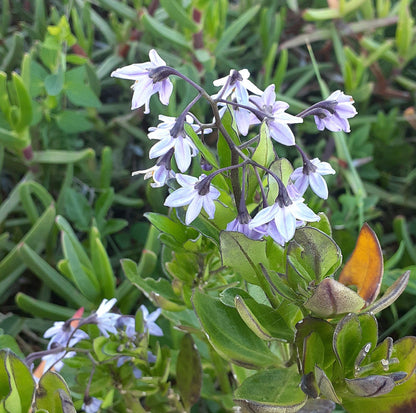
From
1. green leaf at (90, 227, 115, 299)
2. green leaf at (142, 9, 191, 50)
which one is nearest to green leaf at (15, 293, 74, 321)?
green leaf at (90, 227, 115, 299)

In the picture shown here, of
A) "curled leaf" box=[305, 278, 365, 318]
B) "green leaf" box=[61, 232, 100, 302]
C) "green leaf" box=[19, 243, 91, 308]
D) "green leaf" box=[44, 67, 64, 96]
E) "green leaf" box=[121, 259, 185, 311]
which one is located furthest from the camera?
"green leaf" box=[44, 67, 64, 96]

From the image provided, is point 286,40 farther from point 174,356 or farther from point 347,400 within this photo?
point 347,400

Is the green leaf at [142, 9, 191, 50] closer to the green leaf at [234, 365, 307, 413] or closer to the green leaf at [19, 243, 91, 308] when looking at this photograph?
the green leaf at [19, 243, 91, 308]

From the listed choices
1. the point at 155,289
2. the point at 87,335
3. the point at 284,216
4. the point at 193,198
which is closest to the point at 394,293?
the point at 284,216

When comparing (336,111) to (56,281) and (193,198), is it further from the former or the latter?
(56,281)

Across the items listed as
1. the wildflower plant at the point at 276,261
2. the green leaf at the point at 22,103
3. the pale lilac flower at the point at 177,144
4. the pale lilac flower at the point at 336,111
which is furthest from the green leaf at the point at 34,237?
the pale lilac flower at the point at 336,111
